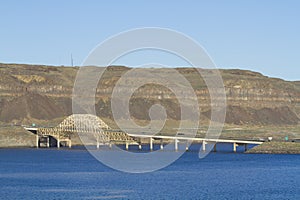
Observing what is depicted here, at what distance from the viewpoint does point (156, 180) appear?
103375 mm

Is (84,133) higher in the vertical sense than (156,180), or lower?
higher

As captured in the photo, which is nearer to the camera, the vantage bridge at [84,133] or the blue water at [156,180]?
the blue water at [156,180]

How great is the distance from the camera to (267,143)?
531 feet

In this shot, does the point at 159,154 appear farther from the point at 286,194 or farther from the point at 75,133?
the point at 286,194

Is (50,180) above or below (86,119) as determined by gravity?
below

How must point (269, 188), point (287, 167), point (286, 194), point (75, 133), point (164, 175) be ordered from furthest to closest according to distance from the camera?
1. point (75, 133)
2. point (287, 167)
3. point (164, 175)
4. point (269, 188)
5. point (286, 194)

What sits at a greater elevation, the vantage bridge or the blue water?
the vantage bridge

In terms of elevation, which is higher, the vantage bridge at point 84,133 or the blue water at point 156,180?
the vantage bridge at point 84,133

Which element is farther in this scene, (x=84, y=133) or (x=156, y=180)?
(x=84, y=133)

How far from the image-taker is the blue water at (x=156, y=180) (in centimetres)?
8831

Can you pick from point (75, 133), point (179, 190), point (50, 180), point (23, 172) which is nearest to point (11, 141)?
point (75, 133)

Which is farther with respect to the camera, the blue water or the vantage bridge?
the vantage bridge

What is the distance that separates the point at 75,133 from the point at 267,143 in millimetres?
51654

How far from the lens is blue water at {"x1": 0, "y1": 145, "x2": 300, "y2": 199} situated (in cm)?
8831
